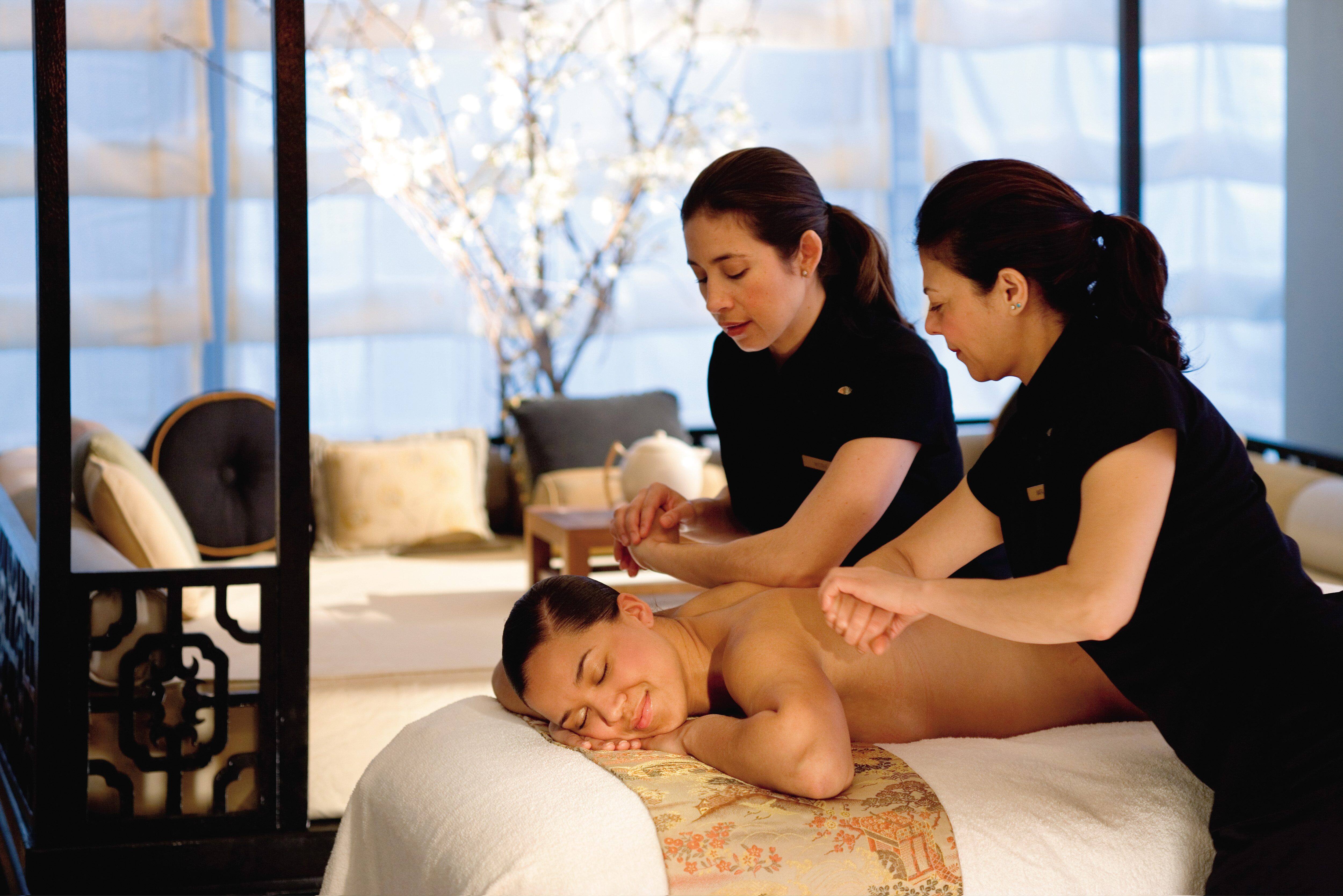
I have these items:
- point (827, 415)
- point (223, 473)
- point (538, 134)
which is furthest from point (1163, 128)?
point (827, 415)

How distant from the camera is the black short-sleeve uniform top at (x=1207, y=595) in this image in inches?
50.2

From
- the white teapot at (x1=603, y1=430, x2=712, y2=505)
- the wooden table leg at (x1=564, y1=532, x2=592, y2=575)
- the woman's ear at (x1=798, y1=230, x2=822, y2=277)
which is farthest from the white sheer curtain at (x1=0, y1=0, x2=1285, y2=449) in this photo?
the woman's ear at (x1=798, y1=230, x2=822, y2=277)

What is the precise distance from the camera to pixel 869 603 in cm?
137

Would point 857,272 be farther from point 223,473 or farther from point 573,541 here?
point 223,473

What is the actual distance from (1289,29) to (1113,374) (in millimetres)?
4223

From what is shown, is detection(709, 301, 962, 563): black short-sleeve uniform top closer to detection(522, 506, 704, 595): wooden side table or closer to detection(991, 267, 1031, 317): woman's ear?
detection(991, 267, 1031, 317): woman's ear

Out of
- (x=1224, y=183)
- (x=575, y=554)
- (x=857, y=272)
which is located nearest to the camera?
(x=857, y=272)

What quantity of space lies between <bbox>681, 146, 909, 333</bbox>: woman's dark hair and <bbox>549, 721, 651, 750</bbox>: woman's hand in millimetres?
656

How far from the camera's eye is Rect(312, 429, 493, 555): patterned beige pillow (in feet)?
13.7

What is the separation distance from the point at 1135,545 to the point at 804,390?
2.16 feet

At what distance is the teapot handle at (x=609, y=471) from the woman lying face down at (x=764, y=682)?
7.38 ft

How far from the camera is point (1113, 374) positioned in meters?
1.28


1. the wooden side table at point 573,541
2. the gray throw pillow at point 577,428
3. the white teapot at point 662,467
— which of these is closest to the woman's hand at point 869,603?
the wooden side table at point 573,541

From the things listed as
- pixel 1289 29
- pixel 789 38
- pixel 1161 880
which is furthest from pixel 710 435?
pixel 1161 880
